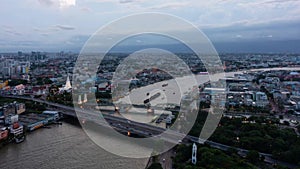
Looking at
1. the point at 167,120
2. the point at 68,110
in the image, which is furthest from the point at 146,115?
the point at 68,110

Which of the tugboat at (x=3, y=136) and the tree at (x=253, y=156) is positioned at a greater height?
the tugboat at (x=3, y=136)

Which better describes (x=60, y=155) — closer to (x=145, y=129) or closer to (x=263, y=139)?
(x=145, y=129)

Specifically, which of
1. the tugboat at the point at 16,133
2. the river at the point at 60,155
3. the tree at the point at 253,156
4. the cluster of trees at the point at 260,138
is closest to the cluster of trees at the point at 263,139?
the cluster of trees at the point at 260,138

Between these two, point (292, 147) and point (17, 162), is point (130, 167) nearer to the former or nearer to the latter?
point (17, 162)

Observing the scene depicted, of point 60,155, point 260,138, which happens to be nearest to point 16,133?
point 60,155

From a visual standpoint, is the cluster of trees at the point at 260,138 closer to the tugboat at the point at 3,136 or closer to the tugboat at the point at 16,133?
the tugboat at the point at 16,133

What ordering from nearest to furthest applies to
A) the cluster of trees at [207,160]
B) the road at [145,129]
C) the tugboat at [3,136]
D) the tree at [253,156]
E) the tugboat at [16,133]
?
the cluster of trees at [207,160] < the tree at [253,156] < the road at [145,129] < the tugboat at [3,136] < the tugboat at [16,133]

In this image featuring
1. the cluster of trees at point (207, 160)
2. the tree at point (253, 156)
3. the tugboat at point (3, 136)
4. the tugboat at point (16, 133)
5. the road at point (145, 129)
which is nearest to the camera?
the cluster of trees at point (207, 160)

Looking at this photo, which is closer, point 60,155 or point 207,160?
point 207,160
